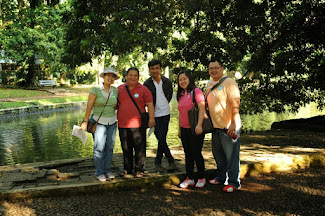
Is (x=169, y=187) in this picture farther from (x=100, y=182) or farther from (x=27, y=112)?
(x=27, y=112)

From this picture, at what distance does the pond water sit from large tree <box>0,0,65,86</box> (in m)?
10.3

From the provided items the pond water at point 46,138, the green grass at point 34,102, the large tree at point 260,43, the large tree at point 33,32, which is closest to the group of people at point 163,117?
the large tree at point 260,43

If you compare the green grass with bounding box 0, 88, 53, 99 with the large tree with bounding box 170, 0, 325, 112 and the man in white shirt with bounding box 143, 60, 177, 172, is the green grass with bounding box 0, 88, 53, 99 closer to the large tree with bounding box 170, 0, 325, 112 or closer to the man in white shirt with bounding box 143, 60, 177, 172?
the large tree with bounding box 170, 0, 325, 112

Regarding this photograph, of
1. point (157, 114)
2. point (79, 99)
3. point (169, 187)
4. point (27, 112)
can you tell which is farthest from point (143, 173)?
point (79, 99)

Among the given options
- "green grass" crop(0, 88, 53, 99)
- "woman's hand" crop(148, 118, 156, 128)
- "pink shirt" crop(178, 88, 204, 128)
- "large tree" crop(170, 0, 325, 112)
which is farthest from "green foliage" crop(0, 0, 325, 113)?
"green grass" crop(0, 88, 53, 99)

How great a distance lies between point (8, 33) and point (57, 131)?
17.6 meters

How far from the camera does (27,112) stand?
23.4 meters

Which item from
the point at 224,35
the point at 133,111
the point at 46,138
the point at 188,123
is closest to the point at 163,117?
the point at 133,111

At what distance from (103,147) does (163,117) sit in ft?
3.64

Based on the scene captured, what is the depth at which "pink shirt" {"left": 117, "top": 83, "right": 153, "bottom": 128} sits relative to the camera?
5500 millimetres

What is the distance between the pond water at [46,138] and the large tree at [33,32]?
10.3m

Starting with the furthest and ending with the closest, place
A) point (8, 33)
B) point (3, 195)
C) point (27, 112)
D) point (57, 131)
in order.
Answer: point (8, 33)
point (27, 112)
point (57, 131)
point (3, 195)

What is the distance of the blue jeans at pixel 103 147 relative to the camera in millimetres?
5510

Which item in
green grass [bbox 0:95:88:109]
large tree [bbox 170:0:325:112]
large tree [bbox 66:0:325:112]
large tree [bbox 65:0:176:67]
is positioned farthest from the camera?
green grass [bbox 0:95:88:109]
